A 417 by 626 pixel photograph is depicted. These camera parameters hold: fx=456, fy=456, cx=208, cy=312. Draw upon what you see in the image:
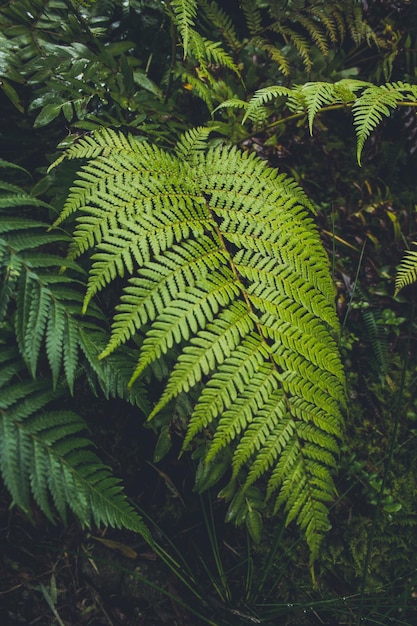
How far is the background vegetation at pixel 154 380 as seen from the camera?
5.22 feet

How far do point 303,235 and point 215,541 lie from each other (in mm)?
1346

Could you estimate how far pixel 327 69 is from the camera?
263cm

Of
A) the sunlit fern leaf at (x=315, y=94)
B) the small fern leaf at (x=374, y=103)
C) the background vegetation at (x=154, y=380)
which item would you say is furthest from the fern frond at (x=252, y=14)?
the small fern leaf at (x=374, y=103)

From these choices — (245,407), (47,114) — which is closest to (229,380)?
(245,407)

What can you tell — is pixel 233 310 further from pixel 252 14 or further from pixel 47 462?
pixel 252 14

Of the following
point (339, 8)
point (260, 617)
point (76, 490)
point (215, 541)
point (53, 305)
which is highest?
point (339, 8)

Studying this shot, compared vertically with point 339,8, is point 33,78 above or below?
above

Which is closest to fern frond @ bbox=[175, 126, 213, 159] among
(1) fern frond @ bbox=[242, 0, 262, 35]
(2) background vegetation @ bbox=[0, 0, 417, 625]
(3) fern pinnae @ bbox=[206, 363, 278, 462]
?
(2) background vegetation @ bbox=[0, 0, 417, 625]

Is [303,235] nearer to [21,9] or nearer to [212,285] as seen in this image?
[212,285]

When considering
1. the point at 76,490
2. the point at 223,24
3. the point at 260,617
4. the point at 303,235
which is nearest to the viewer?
the point at 76,490

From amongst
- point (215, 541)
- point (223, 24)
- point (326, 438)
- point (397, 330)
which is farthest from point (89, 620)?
point (223, 24)

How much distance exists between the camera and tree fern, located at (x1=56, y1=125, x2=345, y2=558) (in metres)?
1.49

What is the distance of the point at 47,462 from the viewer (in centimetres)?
150

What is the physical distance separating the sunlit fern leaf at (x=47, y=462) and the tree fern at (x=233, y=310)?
35 centimetres
